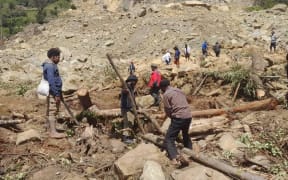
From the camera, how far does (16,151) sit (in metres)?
7.93

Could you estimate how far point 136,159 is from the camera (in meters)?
6.91

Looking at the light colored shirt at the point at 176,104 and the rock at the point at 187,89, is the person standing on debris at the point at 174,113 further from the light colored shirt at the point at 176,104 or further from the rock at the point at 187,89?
the rock at the point at 187,89

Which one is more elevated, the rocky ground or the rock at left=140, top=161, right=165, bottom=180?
the rock at left=140, top=161, right=165, bottom=180

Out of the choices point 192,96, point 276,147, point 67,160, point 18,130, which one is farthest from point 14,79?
point 276,147

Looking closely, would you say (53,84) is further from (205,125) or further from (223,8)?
(223,8)

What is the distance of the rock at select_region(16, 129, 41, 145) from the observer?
8.24m

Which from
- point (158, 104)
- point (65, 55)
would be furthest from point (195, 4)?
point (158, 104)

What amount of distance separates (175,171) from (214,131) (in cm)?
189

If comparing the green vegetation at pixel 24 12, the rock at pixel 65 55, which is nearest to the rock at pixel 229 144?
the rock at pixel 65 55

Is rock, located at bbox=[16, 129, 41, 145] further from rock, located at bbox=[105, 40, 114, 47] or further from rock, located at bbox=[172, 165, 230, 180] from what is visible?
rock, located at bbox=[105, 40, 114, 47]

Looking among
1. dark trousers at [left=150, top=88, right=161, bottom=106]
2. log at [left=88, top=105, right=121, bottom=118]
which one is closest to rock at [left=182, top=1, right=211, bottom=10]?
dark trousers at [left=150, top=88, right=161, bottom=106]

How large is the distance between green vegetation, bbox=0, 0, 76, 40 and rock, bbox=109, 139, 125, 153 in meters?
43.0

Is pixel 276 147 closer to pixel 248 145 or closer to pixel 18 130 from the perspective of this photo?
pixel 248 145

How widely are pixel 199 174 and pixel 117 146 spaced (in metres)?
2.35
